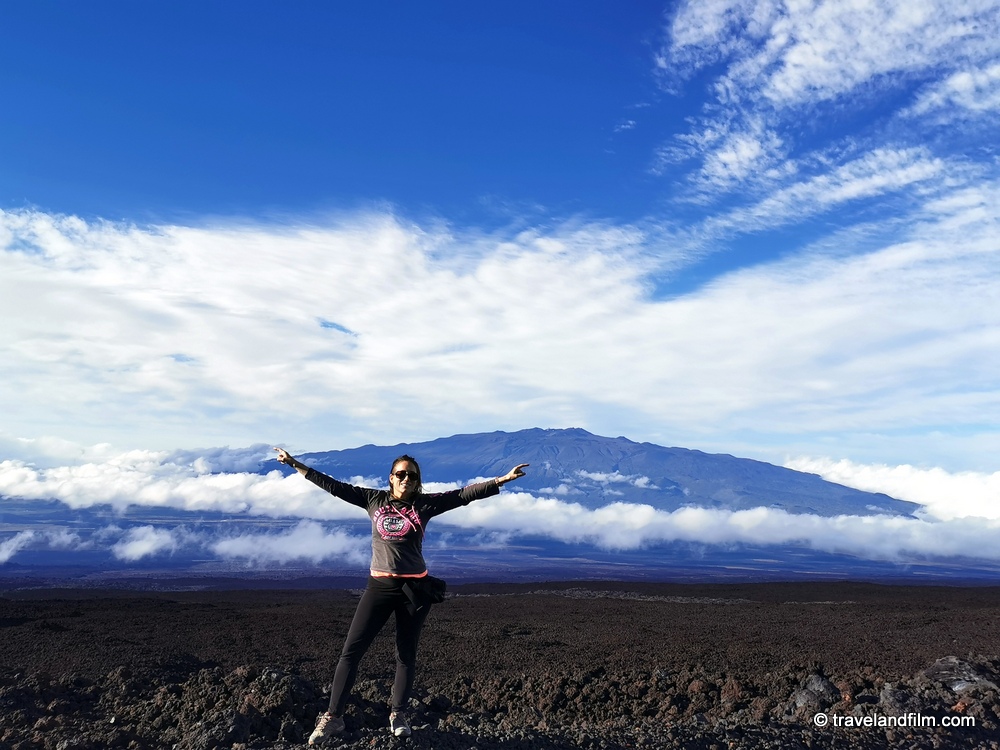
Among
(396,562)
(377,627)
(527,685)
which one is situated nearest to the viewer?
(396,562)

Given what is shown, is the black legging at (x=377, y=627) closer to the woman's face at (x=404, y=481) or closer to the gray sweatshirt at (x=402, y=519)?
the gray sweatshirt at (x=402, y=519)

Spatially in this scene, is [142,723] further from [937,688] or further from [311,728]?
[937,688]

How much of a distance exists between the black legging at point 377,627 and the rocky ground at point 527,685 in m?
0.47

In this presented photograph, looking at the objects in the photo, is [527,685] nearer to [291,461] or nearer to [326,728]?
[326,728]

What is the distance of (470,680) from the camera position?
11.2m

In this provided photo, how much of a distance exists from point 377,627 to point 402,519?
88 cm

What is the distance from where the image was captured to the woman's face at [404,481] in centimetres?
625

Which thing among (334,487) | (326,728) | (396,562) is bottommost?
(326,728)

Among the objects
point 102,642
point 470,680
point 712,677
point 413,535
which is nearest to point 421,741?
point 413,535

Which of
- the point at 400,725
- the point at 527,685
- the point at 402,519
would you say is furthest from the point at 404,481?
the point at 527,685

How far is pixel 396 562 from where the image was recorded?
6242 millimetres

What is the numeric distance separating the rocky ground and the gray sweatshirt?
1378mm

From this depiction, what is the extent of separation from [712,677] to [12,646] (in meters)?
11.1

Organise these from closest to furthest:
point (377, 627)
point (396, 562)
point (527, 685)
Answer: point (396, 562)
point (377, 627)
point (527, 685)
